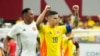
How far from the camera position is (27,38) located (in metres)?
9.85

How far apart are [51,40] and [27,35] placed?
706 millimetres

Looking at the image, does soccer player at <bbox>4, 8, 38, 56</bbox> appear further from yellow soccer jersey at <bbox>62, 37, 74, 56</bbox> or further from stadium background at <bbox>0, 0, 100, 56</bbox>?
stadium background at <bbox>0, 0, 100, 56</bbox>

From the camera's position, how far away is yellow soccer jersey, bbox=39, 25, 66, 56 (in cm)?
1034

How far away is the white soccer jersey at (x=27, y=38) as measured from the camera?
983 centimetres

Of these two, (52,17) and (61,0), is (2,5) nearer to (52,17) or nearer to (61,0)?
(61,0)

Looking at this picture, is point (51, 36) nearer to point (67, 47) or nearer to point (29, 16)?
point (29, 16)

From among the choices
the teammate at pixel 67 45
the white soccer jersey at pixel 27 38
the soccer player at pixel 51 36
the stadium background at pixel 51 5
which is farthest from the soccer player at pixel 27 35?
the stadium background at pixel 51 5

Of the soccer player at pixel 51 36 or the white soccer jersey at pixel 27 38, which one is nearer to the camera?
the white soccer jersey at pixel 27 38

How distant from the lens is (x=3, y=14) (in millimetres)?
24922

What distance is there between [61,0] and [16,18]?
2.29 meters

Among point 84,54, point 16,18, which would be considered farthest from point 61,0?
point 84,54

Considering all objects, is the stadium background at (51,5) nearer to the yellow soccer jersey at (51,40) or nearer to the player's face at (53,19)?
the yellow soccer jersey at (51,40)

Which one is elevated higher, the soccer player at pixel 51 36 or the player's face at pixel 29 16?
the player's face at pixel 29 16

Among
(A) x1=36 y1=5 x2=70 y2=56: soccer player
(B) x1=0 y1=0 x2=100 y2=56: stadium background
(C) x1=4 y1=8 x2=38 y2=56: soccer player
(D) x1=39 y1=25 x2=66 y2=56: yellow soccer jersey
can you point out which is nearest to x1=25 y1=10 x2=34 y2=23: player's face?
(C) x1=4 y1=8 x2=38 y2=56: soccer player
